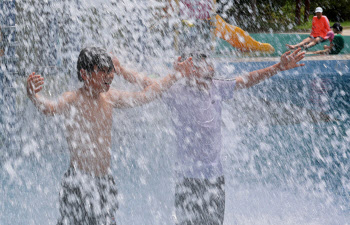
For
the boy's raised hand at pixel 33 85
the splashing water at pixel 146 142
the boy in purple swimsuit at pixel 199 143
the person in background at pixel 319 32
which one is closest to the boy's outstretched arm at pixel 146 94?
the boy in purple swimsuit at pixel 199 143

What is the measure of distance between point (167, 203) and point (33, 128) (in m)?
2.77

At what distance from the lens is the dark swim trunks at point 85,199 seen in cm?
219

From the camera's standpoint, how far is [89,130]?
2307mm

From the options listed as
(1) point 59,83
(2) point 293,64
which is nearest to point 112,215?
(2) point 293,64

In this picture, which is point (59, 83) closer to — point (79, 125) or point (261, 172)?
point (261, 172)

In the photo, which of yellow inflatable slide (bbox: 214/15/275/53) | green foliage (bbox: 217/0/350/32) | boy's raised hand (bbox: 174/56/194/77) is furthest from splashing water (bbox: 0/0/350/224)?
green foliage (bbox: 217/0/350/32)

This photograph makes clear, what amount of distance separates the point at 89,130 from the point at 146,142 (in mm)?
3227

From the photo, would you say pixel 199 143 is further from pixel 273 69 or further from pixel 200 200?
pixel 273 69

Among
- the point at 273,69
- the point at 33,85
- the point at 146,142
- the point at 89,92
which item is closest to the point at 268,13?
the point at 146,142

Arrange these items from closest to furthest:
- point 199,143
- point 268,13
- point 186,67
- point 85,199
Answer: point 85,199
point 186,67
point 199,143
point 268,13

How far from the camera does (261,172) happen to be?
4.66 m

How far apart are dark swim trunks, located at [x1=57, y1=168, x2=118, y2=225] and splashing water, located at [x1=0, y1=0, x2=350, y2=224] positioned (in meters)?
1.30

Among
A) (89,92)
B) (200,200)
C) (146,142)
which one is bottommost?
(146,142)

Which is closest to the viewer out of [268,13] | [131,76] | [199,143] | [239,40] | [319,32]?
[199,143]
